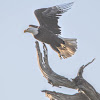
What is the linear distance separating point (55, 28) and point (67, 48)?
711mm

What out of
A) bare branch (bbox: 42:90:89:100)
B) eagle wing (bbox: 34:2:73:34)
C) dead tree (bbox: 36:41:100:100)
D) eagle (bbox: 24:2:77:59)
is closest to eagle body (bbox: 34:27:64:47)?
eagle (bbox: 24:2:77:59)

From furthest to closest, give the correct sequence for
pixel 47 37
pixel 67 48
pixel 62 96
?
pixel 67 48, pixel 47 37, pixel 62 96

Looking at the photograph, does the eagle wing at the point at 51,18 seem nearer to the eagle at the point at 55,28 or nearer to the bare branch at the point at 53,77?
the eagle at the point at 55,28

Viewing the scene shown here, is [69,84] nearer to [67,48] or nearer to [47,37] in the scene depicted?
[47,37]

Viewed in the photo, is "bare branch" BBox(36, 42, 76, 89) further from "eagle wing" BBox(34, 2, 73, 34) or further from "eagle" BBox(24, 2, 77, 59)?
"eagle wing" BBox(34, 2, 73, 34)

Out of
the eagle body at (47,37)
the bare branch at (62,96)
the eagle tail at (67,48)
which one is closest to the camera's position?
the bare branch at (62,96)

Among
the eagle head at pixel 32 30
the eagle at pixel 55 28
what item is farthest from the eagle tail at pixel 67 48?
the eagle head at pixel 32 30

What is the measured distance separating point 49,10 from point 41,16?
1.01 feet

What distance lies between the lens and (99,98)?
8555 mm

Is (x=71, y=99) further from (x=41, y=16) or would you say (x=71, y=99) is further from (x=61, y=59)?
(x=41, y=16)

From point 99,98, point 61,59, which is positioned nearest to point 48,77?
point 99,98

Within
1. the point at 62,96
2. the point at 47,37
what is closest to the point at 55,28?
the point at 47,37

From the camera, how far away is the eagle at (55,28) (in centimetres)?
1075

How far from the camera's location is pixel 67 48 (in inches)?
434
